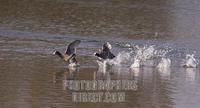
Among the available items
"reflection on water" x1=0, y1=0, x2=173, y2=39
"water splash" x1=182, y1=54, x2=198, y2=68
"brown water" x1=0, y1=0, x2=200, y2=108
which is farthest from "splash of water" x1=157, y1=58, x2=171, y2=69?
"reflection on water" x1=0, y1=0, x2=173, y2=39

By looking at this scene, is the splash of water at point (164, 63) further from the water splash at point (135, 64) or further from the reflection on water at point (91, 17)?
the reflection on water at point (91, 17)

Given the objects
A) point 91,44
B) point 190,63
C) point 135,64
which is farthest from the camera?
point 91,44

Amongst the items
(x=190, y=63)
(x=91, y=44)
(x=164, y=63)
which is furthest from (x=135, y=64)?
(x=91, y=44)

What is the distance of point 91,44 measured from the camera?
60.0 feet

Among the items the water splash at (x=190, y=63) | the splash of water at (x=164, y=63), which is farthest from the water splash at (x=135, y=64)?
the water splash at (x=190, y=63)

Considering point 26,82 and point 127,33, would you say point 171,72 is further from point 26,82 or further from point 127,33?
point 127,33

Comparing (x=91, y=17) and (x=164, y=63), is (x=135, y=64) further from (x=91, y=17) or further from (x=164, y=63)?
(x=91, y=17)

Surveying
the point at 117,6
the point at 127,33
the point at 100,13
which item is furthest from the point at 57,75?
the point at 117,6

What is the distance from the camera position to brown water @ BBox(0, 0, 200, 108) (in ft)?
35.8

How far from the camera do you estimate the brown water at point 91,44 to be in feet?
35.8

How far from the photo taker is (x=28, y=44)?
57.8ft

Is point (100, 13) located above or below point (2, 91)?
above

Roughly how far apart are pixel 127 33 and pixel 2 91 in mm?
10447

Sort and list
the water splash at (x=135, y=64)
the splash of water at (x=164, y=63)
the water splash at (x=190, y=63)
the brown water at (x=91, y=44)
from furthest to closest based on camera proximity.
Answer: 1. the water splash at (x=190, y=63)
2. the splash of water at (x=164, y=63)
3. the water splash at (x=135, y=64)
4. the brown water at (x=91, y=44)
